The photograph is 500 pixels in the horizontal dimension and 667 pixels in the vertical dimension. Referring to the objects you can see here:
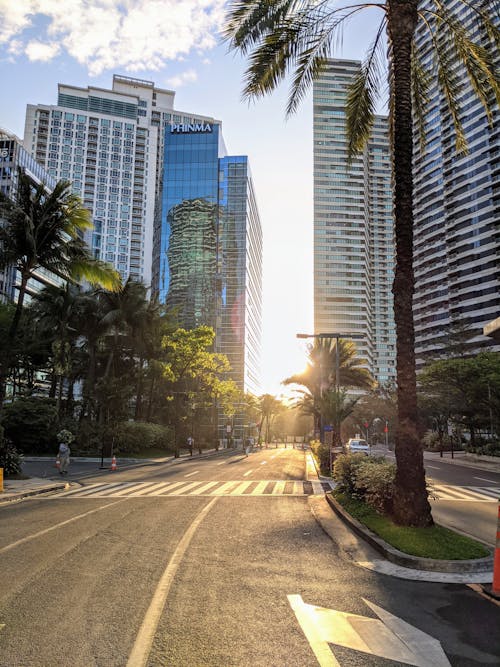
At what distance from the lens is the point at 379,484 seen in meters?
11.2

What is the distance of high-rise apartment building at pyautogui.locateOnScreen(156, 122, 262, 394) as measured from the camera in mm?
119750

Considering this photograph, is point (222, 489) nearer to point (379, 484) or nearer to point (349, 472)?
point (349, 472)

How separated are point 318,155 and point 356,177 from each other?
14.6 meters

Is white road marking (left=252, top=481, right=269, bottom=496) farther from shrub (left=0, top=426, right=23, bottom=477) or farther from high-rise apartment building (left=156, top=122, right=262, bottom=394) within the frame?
high-rise apartment building (left=156, top=122, right=262, bottom=394)

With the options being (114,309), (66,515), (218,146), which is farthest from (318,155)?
(66,515)

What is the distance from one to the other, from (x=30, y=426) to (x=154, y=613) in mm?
33349

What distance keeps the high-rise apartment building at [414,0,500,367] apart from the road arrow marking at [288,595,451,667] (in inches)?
3743

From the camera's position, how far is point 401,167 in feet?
36.1

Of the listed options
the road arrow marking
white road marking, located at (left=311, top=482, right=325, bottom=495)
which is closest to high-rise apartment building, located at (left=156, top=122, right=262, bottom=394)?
white road marking, located at (left=311, top=482, right=325, bottom=495)

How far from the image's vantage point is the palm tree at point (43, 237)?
19438 mm

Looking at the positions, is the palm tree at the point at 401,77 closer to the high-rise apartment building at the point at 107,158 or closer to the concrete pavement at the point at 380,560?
the concrete pavement at the point at 380,560

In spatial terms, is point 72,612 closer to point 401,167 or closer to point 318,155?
point 401,167

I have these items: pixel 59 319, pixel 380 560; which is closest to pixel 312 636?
pixel 380 560

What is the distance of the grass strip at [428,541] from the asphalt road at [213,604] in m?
1.01
